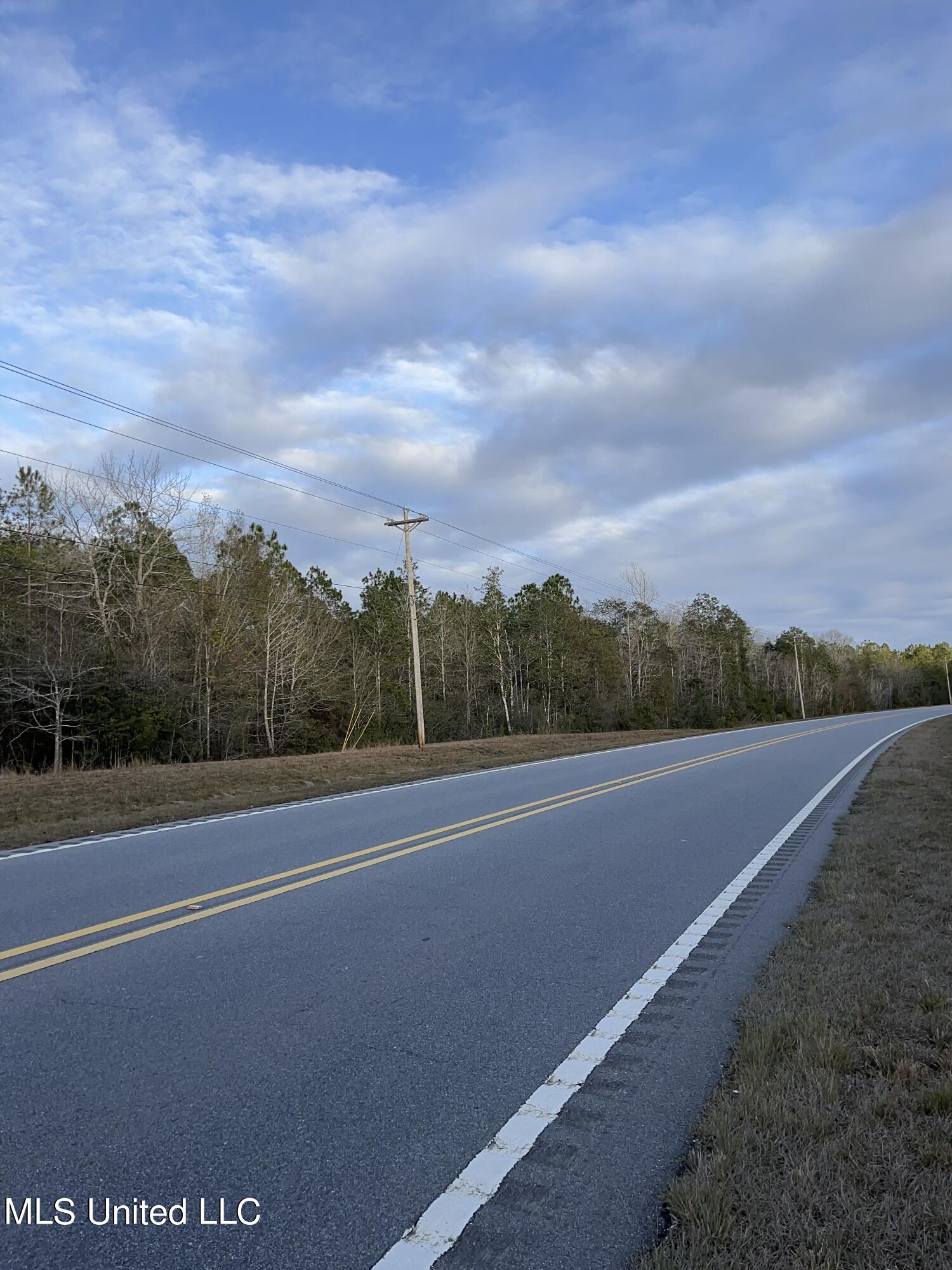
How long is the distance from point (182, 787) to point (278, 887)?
29.9 feet

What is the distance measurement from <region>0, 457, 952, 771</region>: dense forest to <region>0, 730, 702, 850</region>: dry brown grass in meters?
6.80

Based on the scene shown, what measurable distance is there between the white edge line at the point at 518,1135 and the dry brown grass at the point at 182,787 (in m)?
6.50

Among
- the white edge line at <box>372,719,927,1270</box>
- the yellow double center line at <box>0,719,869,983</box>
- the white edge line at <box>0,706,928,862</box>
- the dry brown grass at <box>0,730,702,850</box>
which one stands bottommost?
the white edge line at <box>372,719,927,1270</box>

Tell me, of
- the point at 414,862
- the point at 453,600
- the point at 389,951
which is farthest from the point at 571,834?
the point at 453,600

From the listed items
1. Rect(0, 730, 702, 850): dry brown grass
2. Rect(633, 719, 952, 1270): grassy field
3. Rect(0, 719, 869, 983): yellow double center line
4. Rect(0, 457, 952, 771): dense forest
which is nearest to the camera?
Rect(633, 719, 952, 1270): grassy field

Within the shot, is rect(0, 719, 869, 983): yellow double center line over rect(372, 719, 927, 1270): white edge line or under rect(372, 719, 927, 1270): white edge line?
over

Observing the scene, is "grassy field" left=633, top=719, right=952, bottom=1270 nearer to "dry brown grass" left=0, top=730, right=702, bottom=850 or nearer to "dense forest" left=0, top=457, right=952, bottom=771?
"dry brown grass" left=0, top=730, right=702, bottom=850

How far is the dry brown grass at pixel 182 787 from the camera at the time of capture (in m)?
11.5

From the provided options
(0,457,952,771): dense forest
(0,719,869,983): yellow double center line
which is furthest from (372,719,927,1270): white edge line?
(0,457,952,771): dense forest

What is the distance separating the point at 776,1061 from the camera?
3539 mm

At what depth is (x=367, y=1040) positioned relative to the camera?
3.85 meters

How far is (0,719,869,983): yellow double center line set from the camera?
514 cm

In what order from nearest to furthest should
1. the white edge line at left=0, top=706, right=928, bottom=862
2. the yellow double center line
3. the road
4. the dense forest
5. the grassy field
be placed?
1. the grassy field
2. the road
3. the yellow double center line
4. the white edge line at left=0, top=706, right=928, bottom=862
5. the dense forest

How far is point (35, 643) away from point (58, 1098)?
867 inches
